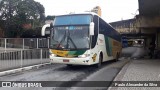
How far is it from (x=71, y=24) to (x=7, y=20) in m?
48.6

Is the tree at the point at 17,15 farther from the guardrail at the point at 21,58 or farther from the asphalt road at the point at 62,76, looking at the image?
the asphalt road at the point at 62,76

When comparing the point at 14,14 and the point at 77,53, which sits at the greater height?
the point at 14,14

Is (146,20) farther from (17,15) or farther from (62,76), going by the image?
(17,15)

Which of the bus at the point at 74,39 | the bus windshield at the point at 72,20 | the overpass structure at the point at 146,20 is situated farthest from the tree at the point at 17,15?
the bus at the point at 74,39

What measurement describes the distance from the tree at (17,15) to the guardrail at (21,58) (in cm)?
4217

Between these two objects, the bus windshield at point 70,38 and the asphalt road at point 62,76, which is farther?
the bus windshield at point 70,38

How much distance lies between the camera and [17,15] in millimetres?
62969

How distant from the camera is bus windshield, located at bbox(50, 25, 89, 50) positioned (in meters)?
16.3

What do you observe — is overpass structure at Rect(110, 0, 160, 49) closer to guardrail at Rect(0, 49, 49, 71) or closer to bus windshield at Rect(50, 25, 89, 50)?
bus windshield at Rect(50, 25, 89, 50)

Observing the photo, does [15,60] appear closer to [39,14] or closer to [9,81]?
[9,81]

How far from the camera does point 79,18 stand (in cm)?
1702

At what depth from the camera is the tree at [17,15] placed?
61.8m

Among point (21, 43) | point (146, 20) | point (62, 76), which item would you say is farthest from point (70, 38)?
point (146, 20)

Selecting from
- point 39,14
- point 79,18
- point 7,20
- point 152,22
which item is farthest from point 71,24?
point 39,14
